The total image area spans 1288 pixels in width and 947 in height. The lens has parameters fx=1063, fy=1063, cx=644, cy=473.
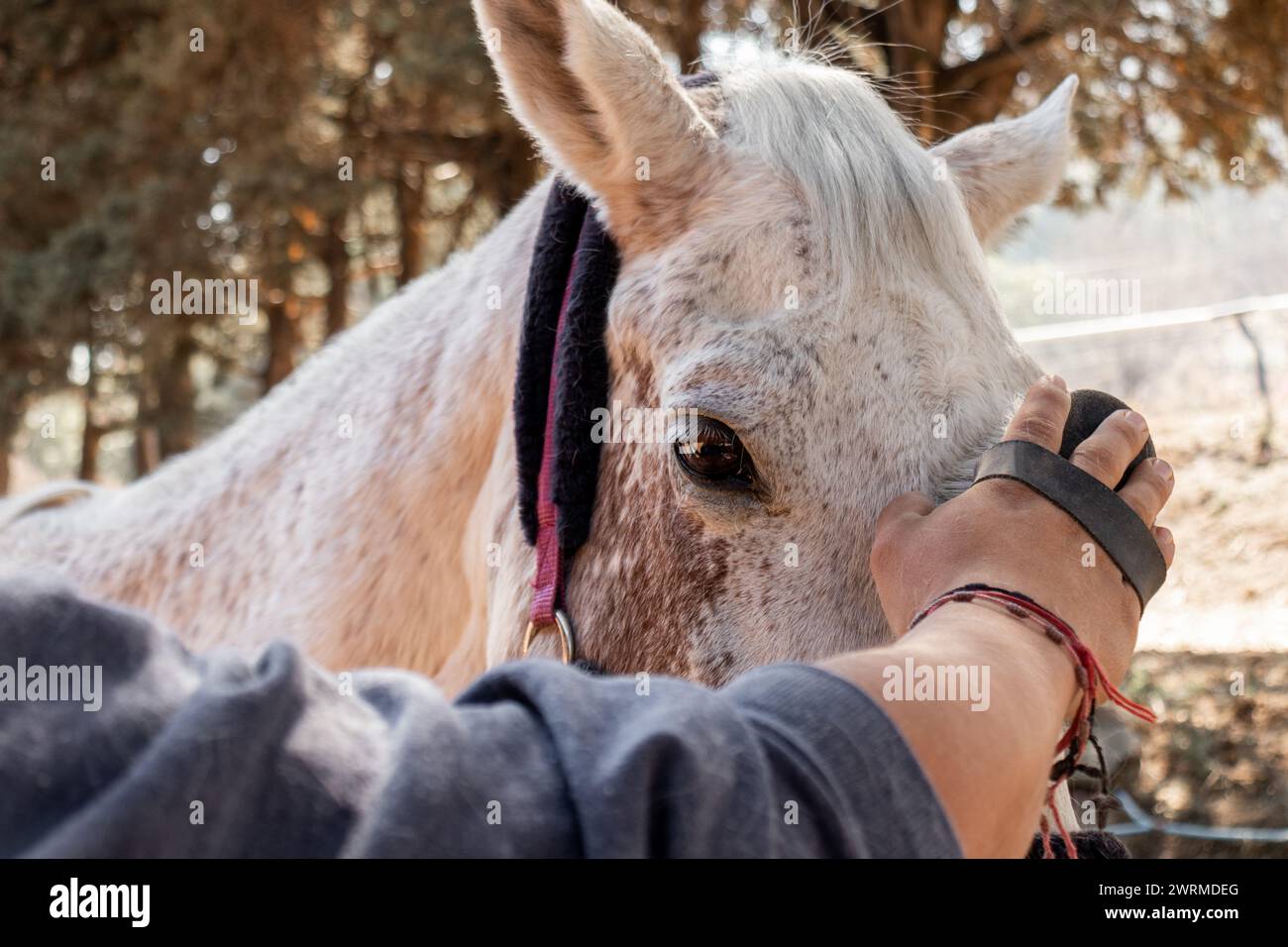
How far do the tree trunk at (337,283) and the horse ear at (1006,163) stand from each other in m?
8.09

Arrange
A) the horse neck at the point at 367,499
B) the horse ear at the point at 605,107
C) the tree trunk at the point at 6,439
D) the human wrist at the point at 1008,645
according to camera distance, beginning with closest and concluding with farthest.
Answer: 1. the human wrist at the point at 1008,645
2. the horse ear at the point at 605,107
3. the horse neck at the point at 367,499
4. the tree trunk at the point at 6,439

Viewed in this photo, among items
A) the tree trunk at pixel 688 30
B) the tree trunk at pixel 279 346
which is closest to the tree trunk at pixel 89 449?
the tree trunk at pixel 279 346

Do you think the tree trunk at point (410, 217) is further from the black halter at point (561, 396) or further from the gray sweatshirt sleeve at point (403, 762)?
the gray sweatshirt sleeve at point (403, 762)

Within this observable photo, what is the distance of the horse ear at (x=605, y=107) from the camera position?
5.23 feet

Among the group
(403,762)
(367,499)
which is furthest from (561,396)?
(403,762)

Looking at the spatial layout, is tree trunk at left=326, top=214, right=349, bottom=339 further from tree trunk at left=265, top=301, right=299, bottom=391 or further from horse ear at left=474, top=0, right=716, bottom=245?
horse ear at left=474, top=0, right=716, bottom=245

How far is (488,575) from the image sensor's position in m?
1.87

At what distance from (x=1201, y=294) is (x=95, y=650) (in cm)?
1733

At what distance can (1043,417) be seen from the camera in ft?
3.87

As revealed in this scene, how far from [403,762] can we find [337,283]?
387 inches

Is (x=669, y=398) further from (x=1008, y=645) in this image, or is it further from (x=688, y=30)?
(x=688, y=30)

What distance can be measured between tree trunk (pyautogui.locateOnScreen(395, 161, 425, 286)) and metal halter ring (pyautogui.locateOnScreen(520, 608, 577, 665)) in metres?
8.04

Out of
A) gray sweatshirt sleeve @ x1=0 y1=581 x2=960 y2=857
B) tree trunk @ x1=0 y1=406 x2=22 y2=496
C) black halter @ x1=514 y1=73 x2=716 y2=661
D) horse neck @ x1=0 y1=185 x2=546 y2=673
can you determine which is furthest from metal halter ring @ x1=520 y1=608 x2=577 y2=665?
tree trunk @ x1=0 y1=406 x2=22 y2=496
